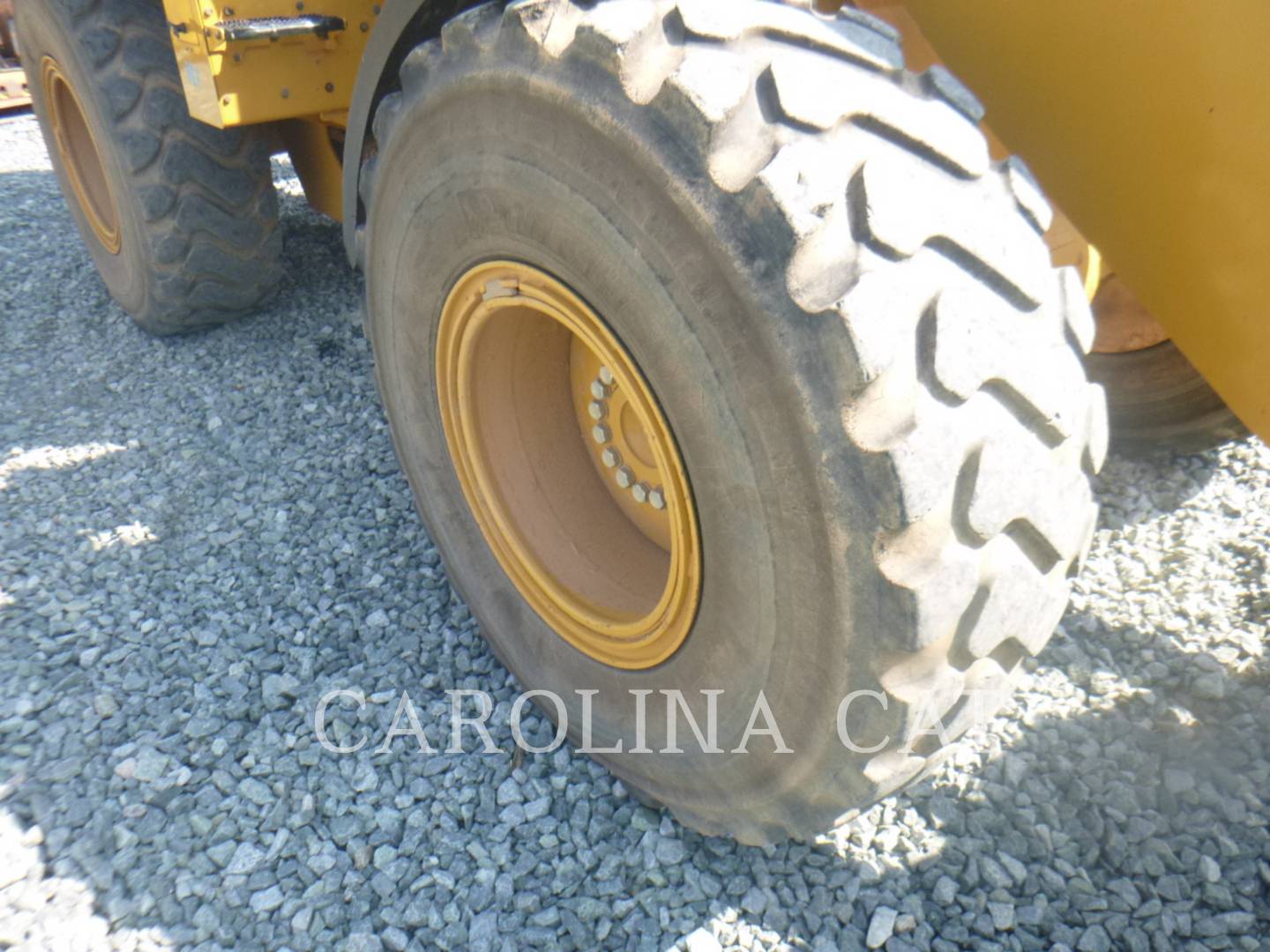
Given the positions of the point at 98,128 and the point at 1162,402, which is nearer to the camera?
the point at 1162,402

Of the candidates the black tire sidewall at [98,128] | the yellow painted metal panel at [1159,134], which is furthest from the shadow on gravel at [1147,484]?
the black tire sidewall at [98,128]

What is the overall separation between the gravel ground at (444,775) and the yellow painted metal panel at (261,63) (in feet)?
3.37

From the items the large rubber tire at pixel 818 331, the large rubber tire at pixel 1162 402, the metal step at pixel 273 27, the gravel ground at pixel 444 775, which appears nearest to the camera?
the large rubber tire at pixel 818 331

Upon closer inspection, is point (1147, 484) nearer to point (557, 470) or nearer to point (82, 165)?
point (557, 470)

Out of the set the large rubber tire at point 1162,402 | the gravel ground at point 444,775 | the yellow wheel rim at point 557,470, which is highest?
the yellow wheel rim at point 557,470

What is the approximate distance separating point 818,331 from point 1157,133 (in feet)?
1.96

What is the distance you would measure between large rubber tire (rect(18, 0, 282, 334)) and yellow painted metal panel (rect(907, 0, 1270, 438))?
2446mm

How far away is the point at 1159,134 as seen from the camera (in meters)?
1.34

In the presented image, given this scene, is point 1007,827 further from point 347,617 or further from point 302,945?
point 347,617

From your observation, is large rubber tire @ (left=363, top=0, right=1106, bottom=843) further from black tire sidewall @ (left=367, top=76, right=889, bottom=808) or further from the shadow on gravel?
the shadow on gravel

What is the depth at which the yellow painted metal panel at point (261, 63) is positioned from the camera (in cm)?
230

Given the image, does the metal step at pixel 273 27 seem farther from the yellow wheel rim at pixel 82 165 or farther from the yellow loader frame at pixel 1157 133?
the yellow wheel rim at pixel 82 165

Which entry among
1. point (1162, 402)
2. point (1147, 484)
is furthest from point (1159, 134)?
point (1147, 484)

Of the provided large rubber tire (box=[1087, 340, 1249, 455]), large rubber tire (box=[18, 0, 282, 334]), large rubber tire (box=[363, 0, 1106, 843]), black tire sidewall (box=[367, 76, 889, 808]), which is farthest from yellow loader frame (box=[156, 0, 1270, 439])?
large rubber tire (box=[18, 0, 282, 334])
